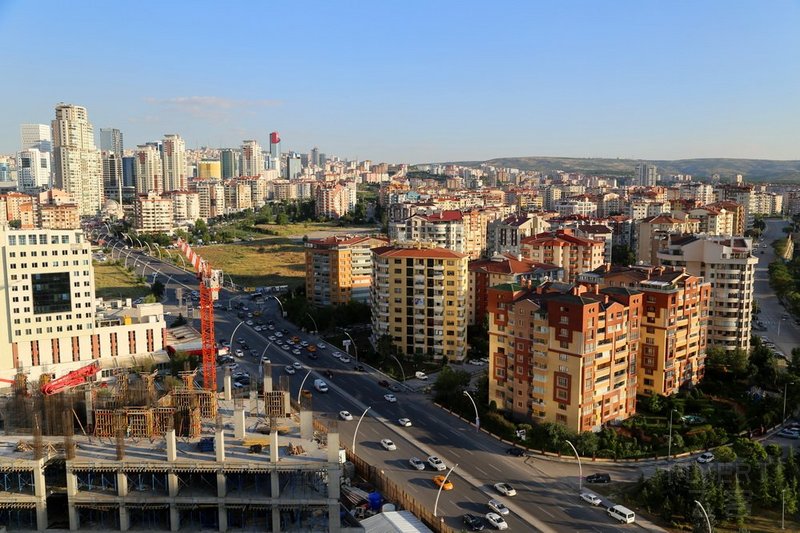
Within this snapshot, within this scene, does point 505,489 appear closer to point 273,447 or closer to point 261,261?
point 273,447

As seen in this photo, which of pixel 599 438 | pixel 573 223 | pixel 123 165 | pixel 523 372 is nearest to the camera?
pixel 599 438

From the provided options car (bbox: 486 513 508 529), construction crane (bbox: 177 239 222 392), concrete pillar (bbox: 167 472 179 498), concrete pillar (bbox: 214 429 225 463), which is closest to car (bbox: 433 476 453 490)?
car (bbox: 486 513 508 529)

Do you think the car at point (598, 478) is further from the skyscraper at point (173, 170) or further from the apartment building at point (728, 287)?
the skyscraper at point (173, 170)

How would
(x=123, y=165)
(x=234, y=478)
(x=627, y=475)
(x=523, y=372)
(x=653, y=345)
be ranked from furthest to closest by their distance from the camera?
(x=123, y=165), (x=653, y=345), (x=523, y=372), (x=627, y=475), (x=234, y=478)

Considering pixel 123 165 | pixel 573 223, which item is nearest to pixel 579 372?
pixel 573 223

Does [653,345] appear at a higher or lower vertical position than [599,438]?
higher

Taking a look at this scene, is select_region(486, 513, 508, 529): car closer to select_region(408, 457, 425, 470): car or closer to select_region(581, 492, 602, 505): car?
select_region(581, 492, 602, 505): car

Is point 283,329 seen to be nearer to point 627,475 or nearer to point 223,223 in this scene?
point 627,475
